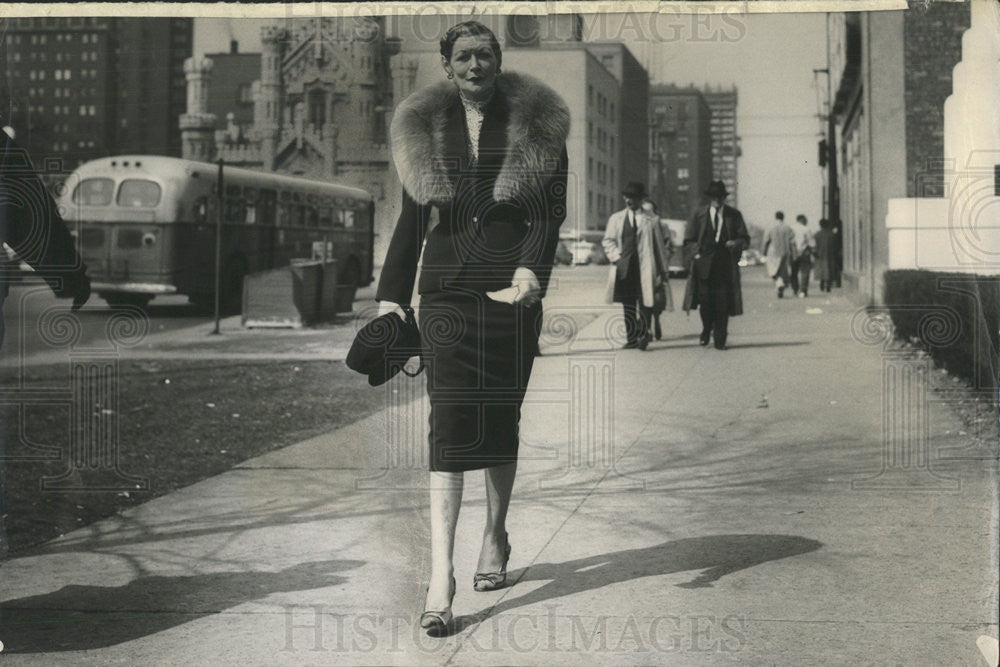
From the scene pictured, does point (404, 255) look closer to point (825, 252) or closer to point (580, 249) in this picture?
point (580, 249)

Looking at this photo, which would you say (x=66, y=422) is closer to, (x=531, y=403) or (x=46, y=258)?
(x=46, y=258)

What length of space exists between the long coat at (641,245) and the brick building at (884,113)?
2.53 feet

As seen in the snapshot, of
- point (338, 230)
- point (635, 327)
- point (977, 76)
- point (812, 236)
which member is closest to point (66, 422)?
point (338, 230)

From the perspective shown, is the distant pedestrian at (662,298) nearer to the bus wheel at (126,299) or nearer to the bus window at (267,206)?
the bus window at (267,206)

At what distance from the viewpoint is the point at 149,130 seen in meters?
4.21

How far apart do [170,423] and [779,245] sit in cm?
369

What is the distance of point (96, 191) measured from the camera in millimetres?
4438

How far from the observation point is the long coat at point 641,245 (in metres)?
3.80

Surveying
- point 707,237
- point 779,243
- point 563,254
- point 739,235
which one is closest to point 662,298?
point 779,243

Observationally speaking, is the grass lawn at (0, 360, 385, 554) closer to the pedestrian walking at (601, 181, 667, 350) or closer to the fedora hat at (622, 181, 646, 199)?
the pedestrian walking at (601, 181, 667, 350)

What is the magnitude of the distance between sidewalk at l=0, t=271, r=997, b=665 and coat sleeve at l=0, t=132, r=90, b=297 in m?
0.99

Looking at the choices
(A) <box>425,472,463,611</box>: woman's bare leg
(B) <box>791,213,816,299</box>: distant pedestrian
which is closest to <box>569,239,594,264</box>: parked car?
(A) <box>425,472,463,611</box>: woman's bare leg

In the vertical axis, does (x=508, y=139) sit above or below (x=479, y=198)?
above

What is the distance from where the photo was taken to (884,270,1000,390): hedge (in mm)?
3880
